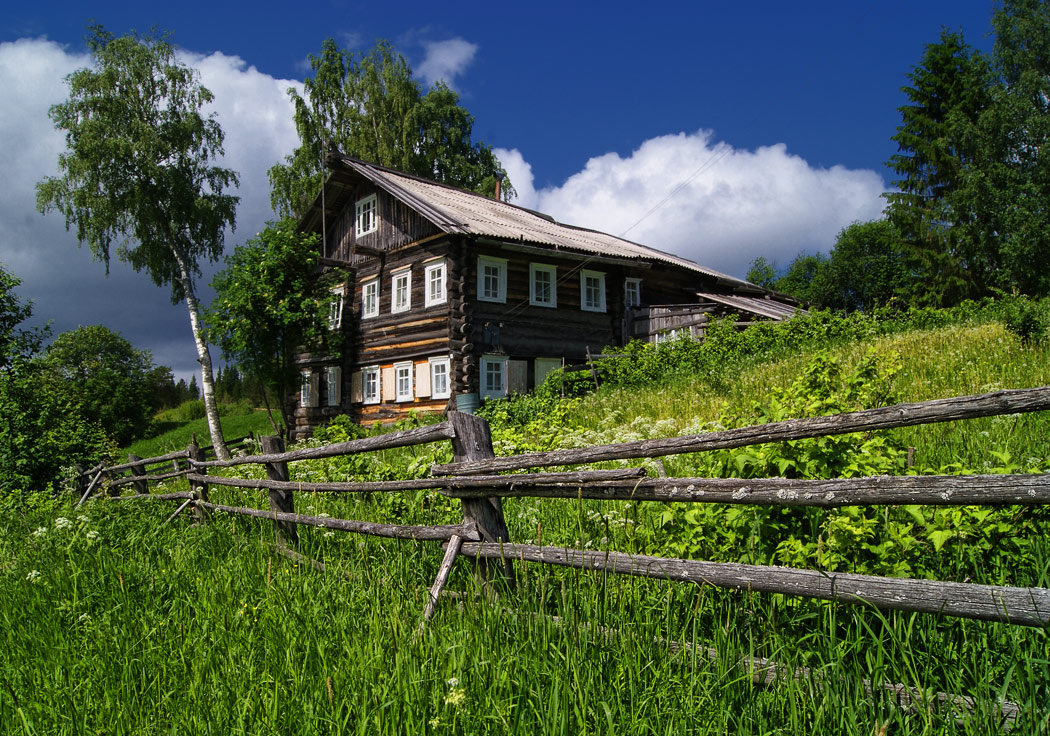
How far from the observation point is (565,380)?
55.7ft

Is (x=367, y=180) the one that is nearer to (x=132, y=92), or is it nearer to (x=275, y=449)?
(x=132, y=92)

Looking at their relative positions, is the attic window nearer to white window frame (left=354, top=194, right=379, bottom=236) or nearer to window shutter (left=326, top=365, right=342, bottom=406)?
white window frame (left=354, top=194, right=379, bottom=236)

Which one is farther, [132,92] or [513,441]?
[132,92]

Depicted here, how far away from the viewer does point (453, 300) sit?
17953mm

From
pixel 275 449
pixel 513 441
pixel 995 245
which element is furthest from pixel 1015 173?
pixel 275 449

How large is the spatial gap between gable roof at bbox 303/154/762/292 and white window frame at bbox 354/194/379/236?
2.77ft

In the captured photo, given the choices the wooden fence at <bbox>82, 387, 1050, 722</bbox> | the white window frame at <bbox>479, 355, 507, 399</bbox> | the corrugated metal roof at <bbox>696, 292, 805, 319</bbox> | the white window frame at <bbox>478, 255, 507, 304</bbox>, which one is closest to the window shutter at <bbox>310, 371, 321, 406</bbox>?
the white window frame at <bbox>479, 355, 507, 399</bbox>

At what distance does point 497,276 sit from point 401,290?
3.38 m

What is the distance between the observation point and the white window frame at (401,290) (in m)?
19.8

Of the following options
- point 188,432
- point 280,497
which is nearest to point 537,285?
point 280,497

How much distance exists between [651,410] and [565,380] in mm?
6383

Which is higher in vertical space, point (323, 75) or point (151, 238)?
point (323, 75)

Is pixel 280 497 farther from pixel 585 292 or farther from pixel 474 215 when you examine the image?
pixel 585 292

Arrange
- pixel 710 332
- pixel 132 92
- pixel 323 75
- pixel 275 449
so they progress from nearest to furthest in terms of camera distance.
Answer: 1. pixel 275 449
2. pixel 710 332
3. pixel 132 92
4. pixel 323 75
